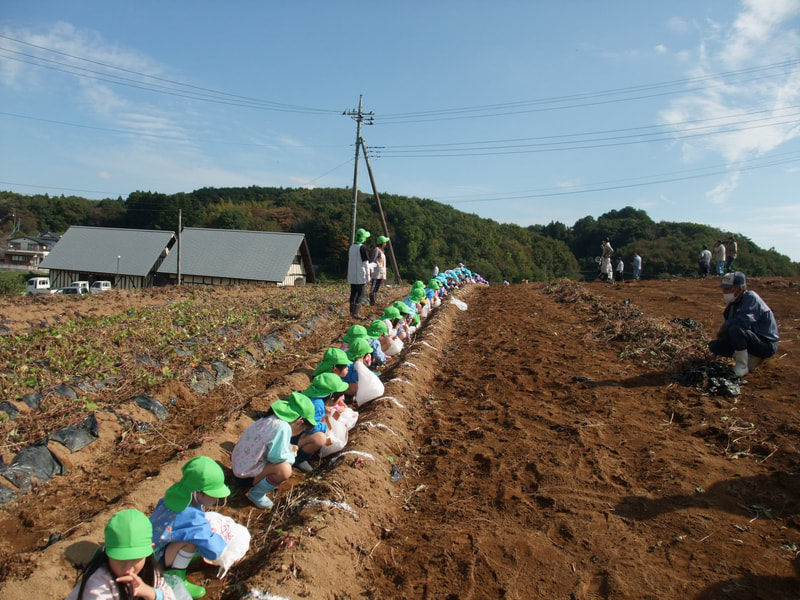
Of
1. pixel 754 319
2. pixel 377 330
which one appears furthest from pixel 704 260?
pixel 377 330

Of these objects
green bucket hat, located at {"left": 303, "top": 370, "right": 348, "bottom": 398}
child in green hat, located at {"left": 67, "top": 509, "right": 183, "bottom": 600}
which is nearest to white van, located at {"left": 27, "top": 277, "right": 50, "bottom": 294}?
green bucket hat, located at {"left": 303, "top": 370, "right": 348, "bottom": 398}

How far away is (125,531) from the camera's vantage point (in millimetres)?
2244

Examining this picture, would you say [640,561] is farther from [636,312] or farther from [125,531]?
[636,312]

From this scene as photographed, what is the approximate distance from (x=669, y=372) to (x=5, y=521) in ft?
22.0

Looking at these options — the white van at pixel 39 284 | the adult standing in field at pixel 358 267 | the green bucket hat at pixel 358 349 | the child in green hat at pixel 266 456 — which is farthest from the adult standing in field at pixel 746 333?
the white van at pixel 39 284

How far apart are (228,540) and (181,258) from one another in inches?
1225

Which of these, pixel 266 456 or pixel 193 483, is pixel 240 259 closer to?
pixel 266 456

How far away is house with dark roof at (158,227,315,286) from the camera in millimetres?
28812

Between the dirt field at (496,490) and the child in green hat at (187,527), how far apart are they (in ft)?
0.84

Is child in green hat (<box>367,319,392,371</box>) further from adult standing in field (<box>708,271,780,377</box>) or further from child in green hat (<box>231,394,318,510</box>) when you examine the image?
adult standing in field (<box>708,271,780,377</box>)

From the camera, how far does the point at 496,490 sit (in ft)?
12.7

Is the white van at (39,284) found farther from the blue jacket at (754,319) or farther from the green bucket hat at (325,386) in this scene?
the blue jacket at (754,319)

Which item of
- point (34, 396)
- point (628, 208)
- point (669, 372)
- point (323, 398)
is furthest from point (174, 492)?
point (628, 208)

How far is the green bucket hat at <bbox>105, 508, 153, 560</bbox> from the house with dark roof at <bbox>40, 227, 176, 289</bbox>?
3023cm
